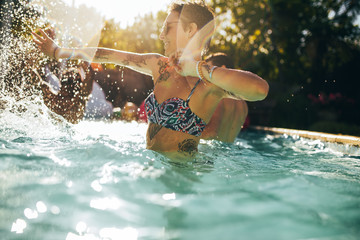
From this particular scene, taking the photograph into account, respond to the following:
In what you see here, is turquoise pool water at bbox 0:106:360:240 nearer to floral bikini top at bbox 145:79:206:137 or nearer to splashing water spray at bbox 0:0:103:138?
floral bikini top at bbox 145:79:206:137

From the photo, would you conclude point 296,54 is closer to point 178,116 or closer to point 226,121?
point 226,121

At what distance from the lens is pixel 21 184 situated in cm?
178

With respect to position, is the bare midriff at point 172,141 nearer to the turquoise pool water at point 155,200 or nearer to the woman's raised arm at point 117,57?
the turquoise pool water at point 155,200

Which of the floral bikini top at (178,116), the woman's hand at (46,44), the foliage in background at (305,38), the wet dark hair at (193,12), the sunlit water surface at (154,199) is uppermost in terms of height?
the foliage in background at (305,38)

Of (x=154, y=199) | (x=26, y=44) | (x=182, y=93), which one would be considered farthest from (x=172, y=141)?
(x=26, y=44)

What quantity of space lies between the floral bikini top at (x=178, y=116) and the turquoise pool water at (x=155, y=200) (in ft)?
1.28

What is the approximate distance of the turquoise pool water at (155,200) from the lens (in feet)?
4.57

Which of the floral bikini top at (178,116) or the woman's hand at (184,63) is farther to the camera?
the floral bikini top at (178,116)

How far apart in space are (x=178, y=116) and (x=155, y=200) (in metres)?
1.11

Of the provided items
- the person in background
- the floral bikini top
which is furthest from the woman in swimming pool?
the person in background

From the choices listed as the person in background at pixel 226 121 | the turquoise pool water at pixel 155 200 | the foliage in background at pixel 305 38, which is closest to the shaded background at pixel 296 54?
the foliage in background at pixel 305 38

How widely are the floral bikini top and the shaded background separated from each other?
30.3 feet

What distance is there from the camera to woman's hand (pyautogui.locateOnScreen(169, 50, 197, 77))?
84.5 inches

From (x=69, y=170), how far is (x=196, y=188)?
3.16 feet
